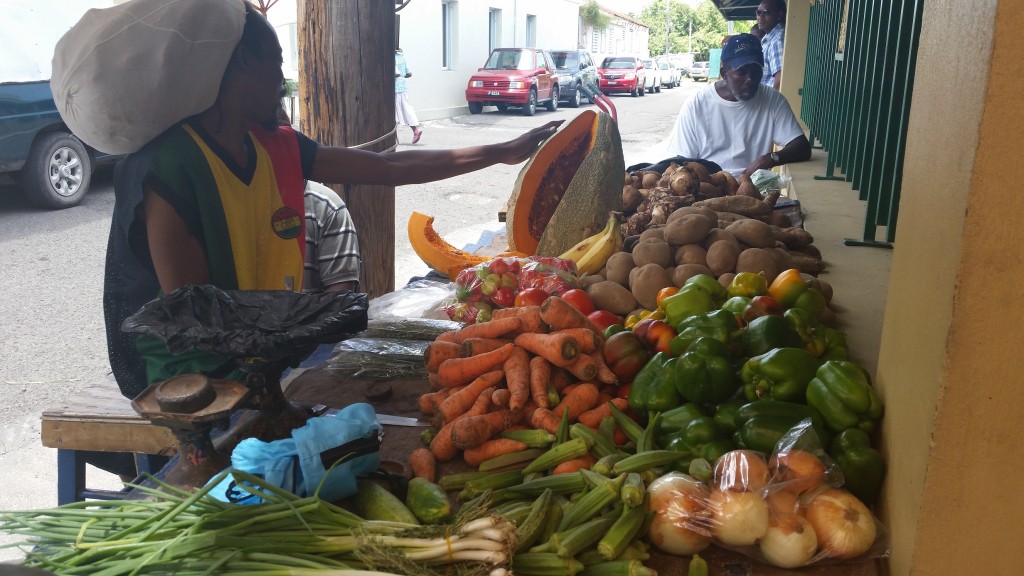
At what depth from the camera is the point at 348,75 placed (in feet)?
15.0

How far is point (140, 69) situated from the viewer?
9.14 feet

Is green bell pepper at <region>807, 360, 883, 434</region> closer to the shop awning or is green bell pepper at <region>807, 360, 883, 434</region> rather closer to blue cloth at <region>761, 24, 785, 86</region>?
blue cloth at <region>761, 24, 785, 86</region>

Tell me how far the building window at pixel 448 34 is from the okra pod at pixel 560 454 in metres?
25.1

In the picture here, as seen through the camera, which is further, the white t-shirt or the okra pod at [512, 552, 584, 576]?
the white t-shirt

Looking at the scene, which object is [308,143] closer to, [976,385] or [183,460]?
[183,460]

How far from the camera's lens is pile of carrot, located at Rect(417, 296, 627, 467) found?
7.77 ft

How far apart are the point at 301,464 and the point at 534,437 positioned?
71 cm

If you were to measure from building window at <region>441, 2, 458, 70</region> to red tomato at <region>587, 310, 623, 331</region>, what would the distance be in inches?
951

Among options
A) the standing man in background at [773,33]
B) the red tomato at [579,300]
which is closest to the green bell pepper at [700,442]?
the red tomato at [579,300]

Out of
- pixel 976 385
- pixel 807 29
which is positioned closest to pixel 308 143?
pixel 976 385

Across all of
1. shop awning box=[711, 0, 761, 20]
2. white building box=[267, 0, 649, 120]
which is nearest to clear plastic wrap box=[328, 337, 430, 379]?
white building box=[267, 0, 649, 120]

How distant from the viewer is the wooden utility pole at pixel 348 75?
4496 millimetres

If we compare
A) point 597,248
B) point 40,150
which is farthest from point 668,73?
point 597,248

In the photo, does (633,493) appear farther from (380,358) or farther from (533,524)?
(380,358)
